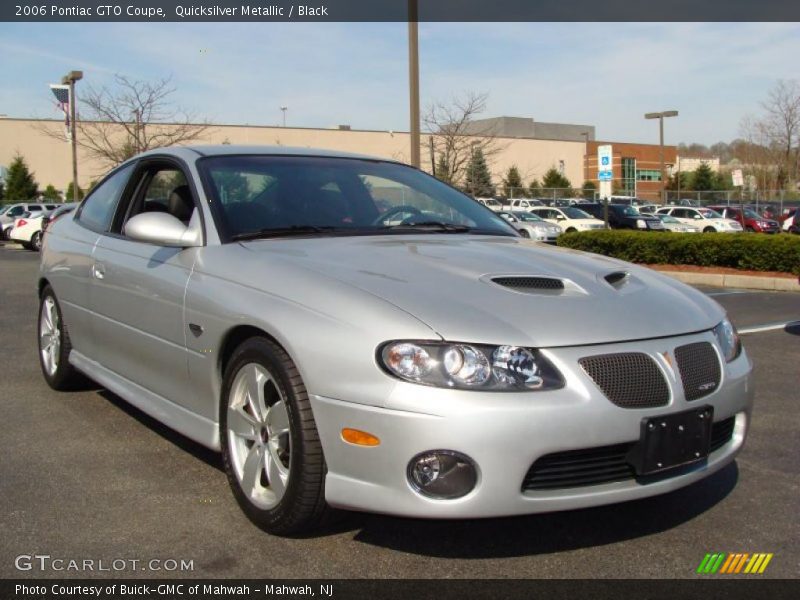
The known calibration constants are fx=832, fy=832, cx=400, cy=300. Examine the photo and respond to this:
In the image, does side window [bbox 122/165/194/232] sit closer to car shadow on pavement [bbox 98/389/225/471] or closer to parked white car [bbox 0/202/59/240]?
car shadow on pavement [bbox 98/389/225/471]

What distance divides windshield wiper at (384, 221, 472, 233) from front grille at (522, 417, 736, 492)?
1.63 meters

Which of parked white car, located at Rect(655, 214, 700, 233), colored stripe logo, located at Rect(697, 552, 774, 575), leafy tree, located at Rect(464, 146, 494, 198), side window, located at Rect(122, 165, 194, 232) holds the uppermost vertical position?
leafy tree, located at Rect(464, 146, 494, 198)

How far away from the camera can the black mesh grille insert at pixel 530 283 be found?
3137mm

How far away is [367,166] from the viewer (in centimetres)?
457

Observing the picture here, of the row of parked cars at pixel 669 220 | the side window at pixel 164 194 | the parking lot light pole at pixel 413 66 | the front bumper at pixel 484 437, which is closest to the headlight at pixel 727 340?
the front bumper at pixel 484 437

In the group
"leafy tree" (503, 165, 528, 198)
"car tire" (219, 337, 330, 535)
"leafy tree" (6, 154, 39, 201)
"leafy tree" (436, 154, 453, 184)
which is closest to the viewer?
"car tire" (219, 337, 330, 535)

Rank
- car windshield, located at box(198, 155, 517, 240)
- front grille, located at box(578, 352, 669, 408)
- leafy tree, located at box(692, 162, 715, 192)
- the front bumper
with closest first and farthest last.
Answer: the front bumper
front grille, located at box(578, 352, 669, 408)
car windshield, located at box(198, 155, 517, 240)
leafy tree, located at box(692, 162, 715, 192)

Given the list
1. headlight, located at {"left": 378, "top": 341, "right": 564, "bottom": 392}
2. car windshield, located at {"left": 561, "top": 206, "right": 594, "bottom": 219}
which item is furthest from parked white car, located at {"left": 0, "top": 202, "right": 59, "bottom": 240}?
headlight, located at {"left": 378, "top": 341, "right": 564, "bottom": 392}

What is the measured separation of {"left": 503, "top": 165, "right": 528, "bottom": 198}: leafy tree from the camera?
173ft

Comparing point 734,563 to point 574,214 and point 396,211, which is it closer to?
point 396,211

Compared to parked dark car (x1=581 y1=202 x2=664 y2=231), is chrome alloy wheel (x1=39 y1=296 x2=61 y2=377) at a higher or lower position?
lower

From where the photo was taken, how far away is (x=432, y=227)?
4184mm

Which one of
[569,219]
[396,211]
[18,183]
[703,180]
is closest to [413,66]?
[396,211]
